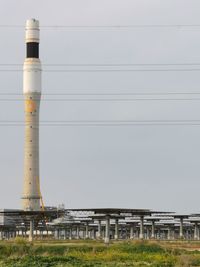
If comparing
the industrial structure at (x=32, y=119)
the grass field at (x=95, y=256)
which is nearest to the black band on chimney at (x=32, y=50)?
the industrial structure at (x=32, y=119)

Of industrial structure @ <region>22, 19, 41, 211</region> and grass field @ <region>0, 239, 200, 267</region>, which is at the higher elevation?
industrial structure @ <region>22, 19, 41, 211</region>

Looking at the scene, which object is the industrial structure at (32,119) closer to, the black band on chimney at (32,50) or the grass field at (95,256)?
the black band on chimney at (32,50)

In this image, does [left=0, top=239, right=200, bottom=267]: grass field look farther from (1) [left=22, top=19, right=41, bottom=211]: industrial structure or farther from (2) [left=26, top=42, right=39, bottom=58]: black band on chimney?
(2) [left=26, top=42, right=39, bottom=58]: black band on chimney

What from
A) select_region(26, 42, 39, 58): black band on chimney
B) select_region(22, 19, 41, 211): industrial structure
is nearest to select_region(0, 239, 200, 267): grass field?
select_region(22, 19, 41, 211): industrial structure

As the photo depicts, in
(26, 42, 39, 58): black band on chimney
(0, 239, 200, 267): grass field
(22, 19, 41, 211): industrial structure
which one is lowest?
(0, 239, 200, 267): grass field

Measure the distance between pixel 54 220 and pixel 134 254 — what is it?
93.7 m

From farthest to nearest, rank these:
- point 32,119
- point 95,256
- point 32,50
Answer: point 32,50 < point 32,119 < point 95,256

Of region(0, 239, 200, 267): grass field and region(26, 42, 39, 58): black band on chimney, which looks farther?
region(26, 42, 39, 58): black band on chimney

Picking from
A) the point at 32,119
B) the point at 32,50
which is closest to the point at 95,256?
the point at 32,119

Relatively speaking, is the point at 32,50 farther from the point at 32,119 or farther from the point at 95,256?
the point at 95,256

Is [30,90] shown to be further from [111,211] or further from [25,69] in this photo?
[111,211]

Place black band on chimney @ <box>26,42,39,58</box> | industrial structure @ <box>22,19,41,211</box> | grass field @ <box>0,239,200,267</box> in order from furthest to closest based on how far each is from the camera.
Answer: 1. black band on chimney @ <box>26,42,39,58</box>
2. industrial structure @ <box>22,19,41,211</box>
3. grass field @ <box>0,239,200,267</box>

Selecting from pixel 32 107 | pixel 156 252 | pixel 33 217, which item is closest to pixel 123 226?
pixel 32 107

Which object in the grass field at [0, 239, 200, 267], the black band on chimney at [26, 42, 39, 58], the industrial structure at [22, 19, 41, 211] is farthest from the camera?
the black band on chimney at [26, 42, 39, 58]
